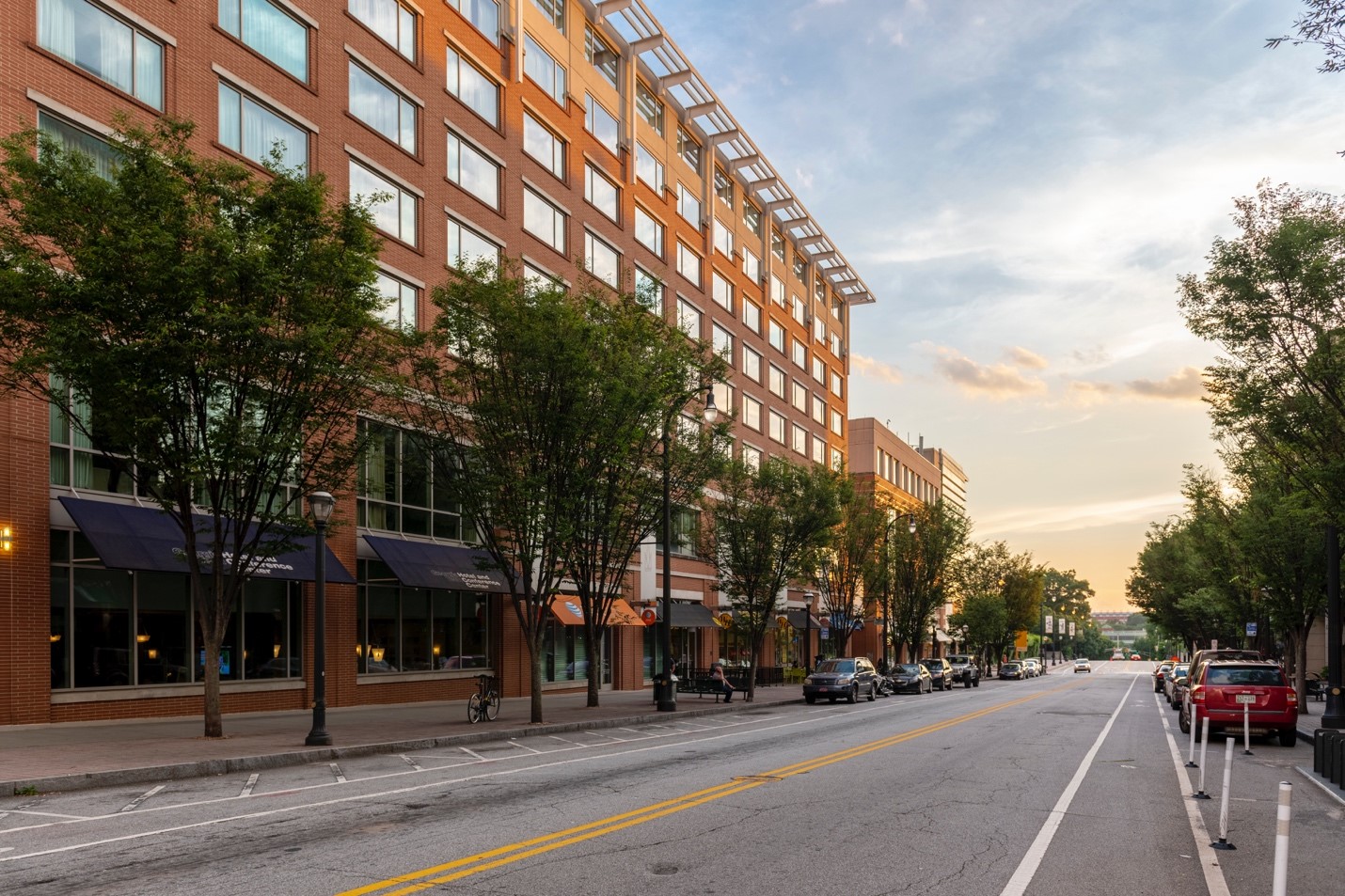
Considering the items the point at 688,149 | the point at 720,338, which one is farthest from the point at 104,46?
the point at 720,338

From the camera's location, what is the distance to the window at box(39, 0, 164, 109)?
70.9 ft

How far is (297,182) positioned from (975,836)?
14919 millimetres

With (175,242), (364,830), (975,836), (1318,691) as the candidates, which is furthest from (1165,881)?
(1318,691)

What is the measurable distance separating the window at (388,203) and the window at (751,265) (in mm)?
32360

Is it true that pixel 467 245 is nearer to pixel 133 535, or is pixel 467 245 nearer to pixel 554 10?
pixel 554 10

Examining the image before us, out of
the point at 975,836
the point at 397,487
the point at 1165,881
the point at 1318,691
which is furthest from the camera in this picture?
the point at 1318,691

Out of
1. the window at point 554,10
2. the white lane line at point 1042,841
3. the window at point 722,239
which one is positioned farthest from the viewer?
the window at point 722,239

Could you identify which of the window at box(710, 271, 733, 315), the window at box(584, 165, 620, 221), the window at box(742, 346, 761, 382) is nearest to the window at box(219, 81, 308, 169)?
the window at box(584, 165, 620, 221)

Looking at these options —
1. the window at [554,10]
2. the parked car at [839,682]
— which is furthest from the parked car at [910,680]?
the window at [554,10]

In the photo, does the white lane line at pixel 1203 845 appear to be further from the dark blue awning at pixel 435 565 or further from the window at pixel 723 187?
the window at pixel 723 187

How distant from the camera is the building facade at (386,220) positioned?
69.5 ft

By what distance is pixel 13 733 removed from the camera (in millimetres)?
18938

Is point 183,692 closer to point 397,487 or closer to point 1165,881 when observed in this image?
point 397,487

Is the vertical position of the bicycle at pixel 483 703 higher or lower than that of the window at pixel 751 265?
lower
